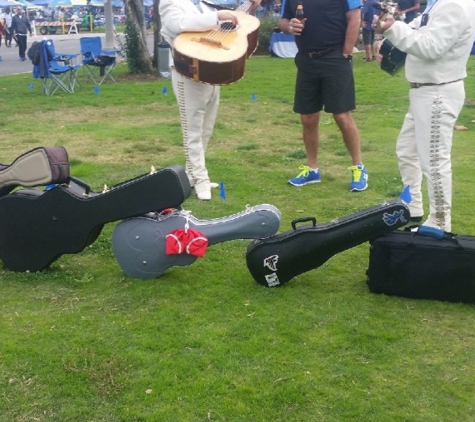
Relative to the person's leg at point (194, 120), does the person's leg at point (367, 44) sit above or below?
below

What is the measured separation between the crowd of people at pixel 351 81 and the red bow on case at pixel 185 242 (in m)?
1.59

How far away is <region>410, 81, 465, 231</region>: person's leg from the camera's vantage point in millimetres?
4242

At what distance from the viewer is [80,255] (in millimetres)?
4488

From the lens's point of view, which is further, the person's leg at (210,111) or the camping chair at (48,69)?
the camping chair at (48,69)

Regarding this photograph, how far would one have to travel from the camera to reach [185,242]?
3.86 meters

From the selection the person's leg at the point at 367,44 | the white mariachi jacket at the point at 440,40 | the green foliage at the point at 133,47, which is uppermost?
the white mariachi jacket at the point at 440,40

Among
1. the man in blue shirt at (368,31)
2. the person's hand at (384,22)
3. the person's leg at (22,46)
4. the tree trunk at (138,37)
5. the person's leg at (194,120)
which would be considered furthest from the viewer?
the person's leg at (22,46)

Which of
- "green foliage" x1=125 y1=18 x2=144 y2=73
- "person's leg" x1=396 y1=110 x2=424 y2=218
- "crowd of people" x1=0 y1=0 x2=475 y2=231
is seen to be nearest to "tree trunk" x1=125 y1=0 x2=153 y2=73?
"green foliage" x1=125 y1=18 x2=144 y2=73

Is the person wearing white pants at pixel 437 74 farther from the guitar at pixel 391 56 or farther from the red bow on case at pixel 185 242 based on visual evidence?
the red bow on case at pixel 185 242

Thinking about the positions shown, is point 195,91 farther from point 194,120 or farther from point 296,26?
point 296,26

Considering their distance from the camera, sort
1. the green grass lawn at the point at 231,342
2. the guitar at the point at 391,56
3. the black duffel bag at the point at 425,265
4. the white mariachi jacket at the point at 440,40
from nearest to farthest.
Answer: the green grass lawn at the point at 231,342 → the black duffel bag at the point at 425,265 → the white mariachi jacket at the point at 440,40 → the guitar at the point at 391,56

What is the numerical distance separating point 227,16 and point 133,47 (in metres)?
11.3

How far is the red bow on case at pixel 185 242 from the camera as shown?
3.86 meters

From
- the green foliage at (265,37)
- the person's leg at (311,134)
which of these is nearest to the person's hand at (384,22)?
the person's leg at (311,134)
